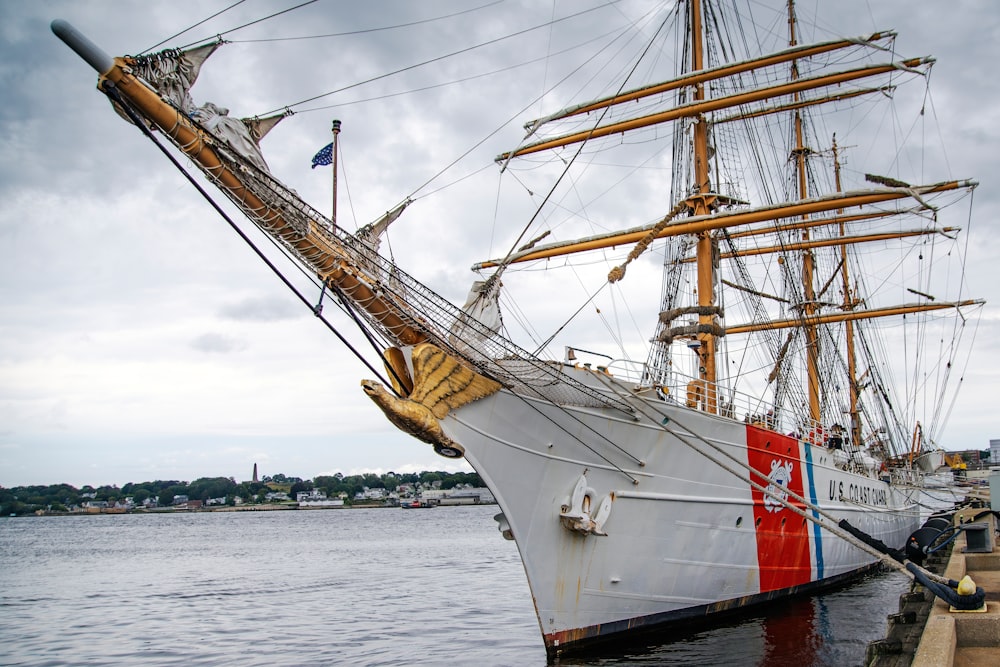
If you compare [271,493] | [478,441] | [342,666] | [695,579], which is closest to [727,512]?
[695,579]

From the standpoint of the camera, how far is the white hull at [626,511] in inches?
480

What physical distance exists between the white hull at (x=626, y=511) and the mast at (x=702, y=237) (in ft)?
9.19

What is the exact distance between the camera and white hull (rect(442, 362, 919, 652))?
1218cm


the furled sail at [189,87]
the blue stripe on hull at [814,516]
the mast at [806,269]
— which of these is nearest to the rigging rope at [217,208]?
the furled sail at [189,87]

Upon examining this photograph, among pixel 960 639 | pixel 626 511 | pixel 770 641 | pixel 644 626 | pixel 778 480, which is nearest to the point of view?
pixel 960 639

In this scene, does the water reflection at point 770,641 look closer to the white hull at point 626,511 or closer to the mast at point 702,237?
the white hull at point 626,511

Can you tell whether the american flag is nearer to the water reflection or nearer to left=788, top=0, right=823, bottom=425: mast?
A: the water reflection

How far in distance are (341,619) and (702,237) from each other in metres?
12.5

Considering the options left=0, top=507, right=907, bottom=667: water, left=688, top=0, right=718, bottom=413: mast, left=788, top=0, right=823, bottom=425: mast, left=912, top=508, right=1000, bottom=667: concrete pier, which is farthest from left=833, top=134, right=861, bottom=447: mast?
left=912, top=508, right=1000, bottom=667: concrete pier

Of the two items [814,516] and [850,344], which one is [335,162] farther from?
[850,344]

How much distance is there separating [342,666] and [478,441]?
524 centimetres

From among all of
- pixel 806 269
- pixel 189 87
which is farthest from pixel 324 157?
pixel 806 269

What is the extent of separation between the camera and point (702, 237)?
64.0 feet

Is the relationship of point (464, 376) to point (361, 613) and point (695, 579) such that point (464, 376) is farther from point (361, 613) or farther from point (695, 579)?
point (361, 613)
